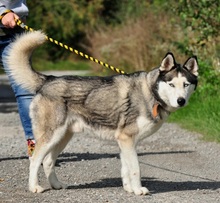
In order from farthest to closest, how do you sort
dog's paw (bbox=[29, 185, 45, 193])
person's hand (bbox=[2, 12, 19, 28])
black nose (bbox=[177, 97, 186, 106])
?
person's hand (bbox=[2, 12, 19, 28])
dog's paw (bbox=[29, 185, 45, 193])
black nose (bbox=[177, 97, 186, 106])

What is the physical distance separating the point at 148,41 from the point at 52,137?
11.6 metres

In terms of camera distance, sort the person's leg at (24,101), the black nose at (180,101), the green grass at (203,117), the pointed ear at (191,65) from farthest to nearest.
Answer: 1. the green grass at (203,117)
2. the person's leg at (24,101)
3. the pointed ear at (191,65)
4. the black nose at (180,101)

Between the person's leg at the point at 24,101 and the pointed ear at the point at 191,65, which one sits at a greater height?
the pointed ear at the point at 191,65

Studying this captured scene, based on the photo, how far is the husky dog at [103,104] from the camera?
7.07m

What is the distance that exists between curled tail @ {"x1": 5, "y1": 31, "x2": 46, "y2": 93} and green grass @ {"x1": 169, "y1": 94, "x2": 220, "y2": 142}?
12.1ft

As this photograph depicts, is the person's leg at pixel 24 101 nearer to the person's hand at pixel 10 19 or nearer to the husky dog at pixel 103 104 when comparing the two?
the person's hand at pixel 10 19

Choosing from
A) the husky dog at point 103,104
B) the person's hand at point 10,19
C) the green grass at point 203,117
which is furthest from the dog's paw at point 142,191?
the green grass at point 203,117

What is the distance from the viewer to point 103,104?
725cm

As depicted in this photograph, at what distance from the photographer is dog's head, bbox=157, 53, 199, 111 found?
6975 mm

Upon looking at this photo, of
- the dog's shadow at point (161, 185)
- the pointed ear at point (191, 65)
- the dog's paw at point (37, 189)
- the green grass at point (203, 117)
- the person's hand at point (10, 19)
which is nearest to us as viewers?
the dog's paw at point (37, 189)

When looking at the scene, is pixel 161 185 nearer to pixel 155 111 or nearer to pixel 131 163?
pixel 131 163

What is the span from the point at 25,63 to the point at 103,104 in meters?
0.85

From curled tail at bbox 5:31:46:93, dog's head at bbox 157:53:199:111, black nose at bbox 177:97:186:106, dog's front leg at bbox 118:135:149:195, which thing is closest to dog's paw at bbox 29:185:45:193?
dog's front leg at bbox 118:135:149:195

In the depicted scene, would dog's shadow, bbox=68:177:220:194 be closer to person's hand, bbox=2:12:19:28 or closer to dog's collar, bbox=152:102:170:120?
dog's collar, bbox=152:102:170:120
